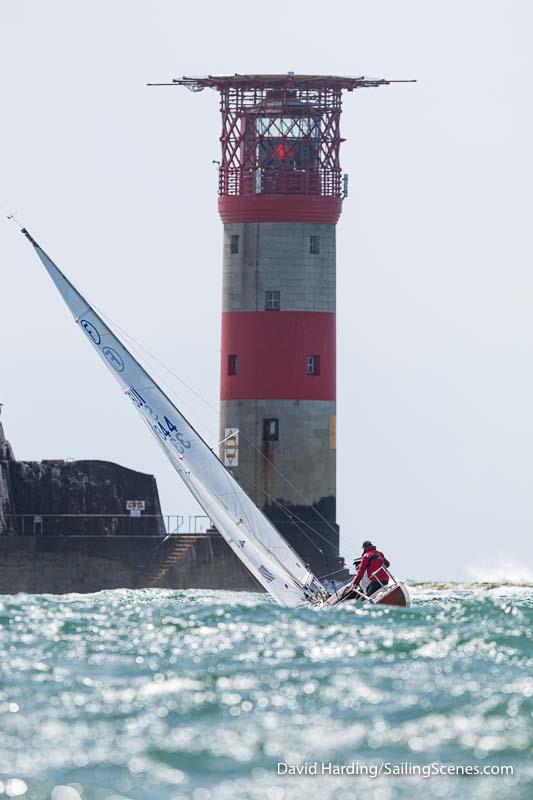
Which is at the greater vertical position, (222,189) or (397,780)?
(222,189)

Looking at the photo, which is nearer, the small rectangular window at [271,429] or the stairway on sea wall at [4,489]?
the stairway on sea wall at [4,489]

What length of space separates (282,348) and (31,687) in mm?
36683

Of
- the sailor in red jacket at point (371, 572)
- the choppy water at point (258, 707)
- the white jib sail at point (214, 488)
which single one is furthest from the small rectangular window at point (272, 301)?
the choppy water at point (258, 707)

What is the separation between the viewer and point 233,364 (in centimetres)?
6359

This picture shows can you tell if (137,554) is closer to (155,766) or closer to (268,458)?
(268,458)

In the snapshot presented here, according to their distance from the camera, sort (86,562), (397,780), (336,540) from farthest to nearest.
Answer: (336,540) → (86,562) → (397,780)

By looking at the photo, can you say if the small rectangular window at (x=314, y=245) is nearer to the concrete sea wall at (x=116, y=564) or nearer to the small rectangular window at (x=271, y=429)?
the small rectangular window at (x=271, y=429)

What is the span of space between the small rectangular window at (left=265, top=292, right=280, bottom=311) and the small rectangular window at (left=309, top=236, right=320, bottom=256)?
6.23 feet

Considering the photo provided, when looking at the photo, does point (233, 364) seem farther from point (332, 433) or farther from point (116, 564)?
point (116, 564)

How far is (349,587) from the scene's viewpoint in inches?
1690

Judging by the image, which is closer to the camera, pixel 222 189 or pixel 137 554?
pixel 137 554

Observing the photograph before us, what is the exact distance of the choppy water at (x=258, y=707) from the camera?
20.6 meters

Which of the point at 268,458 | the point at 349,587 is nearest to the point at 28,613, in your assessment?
the point at 349,587

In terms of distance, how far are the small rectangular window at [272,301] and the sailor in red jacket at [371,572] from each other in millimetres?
21371
